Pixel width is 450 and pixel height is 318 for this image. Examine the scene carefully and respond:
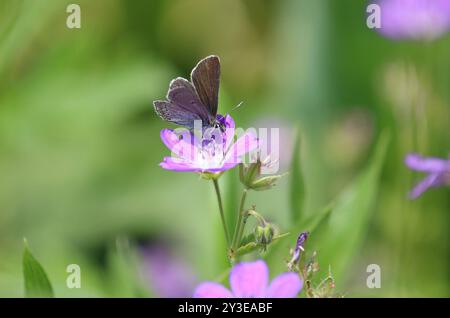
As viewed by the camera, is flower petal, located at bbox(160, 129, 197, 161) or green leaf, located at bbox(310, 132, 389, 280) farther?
green leaf, located at bbox(310, 132, 389, 280)

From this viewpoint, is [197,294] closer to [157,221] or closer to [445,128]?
[157,221]

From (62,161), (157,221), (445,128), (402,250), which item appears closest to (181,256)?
(157,221)

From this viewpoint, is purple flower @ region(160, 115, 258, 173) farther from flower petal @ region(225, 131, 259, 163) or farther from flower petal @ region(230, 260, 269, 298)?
flower petal @ region(230, 260, 269, 298)

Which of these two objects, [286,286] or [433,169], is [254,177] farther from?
[433,169]

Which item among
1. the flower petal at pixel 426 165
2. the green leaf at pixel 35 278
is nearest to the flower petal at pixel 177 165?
the green leaf at pixel 35 278

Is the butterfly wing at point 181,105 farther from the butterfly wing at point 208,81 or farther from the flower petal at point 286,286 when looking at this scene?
the flower petal at point 286,286

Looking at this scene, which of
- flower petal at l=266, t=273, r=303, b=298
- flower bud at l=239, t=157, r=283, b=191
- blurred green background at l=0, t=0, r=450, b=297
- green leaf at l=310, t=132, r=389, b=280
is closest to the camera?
flower petal at l=266, t=273, r=303, b=298

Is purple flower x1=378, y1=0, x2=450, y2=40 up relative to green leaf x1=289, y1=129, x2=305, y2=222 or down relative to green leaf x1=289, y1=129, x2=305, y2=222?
up

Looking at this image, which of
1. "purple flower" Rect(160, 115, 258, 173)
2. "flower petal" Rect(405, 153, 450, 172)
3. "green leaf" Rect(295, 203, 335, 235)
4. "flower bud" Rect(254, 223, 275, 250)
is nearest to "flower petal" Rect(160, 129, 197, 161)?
"purple flower" Rect(160, 115, 258, 173)
